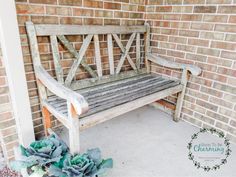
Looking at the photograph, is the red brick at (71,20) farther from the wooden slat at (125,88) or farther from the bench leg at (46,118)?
the bench leg at (46,118)

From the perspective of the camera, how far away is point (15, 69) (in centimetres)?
151

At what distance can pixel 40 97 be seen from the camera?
1.70 metres

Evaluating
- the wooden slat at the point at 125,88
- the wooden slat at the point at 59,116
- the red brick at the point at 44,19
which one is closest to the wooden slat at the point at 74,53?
the red brick at the point at 44,19

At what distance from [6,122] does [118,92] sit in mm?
987

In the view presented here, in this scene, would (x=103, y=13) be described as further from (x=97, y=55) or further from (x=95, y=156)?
(x=95, y=156)

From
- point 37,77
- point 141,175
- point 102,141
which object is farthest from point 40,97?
point 141,175

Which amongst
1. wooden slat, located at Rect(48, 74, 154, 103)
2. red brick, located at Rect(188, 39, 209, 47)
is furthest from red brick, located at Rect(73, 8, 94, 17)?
red brick, located at Rect(188, 39, 209, 47)

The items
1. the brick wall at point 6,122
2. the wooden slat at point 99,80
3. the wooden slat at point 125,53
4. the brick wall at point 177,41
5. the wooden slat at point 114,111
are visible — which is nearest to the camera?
the wooden slat at point 114,111

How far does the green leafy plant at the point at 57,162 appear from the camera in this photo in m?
1.31

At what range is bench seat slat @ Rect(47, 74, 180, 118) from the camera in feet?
5.22

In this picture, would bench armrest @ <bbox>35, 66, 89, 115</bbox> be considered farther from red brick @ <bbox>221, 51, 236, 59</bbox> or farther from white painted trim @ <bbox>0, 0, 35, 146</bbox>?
red brick @ <bbox>221, 51, 236, 59</bbox>

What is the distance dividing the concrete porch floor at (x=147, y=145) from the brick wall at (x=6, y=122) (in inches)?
24.4

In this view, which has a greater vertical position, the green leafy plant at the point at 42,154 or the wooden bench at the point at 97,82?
the wooden bench at the point at 97,82

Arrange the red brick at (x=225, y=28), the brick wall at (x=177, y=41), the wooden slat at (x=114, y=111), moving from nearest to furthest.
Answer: the wooden slat at (x=114, y=111) → the brick wall at (x=177, y=41) → the red brick at (x=225, y=28)
